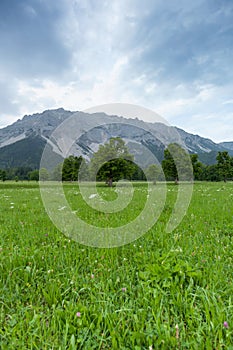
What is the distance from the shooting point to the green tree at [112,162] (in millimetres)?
38469

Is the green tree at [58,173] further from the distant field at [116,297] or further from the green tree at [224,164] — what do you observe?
the distant field at [116,297]

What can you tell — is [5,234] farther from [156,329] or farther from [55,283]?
[156,329]

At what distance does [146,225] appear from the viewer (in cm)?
555

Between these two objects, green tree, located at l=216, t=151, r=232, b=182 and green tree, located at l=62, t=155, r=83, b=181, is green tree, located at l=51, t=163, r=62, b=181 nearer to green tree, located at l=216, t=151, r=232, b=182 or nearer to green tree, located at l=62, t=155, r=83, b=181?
green tree, located at l=62, t=155, r=83, b=181

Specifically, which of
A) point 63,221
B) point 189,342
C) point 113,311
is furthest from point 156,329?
point 63,221

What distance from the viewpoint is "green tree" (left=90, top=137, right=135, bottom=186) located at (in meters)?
38.5

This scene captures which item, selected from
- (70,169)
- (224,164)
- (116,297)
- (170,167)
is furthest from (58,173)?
(116,297)

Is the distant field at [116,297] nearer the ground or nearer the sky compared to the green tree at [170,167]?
nearer the ground

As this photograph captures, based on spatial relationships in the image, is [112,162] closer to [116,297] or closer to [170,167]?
[170,167]

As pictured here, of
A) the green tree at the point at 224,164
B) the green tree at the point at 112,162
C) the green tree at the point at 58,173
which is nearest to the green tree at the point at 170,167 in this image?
the green tree at the point at 112,162

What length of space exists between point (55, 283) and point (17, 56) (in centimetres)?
1491

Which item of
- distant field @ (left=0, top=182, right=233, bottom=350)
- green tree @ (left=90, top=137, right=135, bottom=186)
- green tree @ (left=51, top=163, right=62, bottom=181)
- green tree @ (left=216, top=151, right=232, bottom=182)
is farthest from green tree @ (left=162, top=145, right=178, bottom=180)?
distant field @ (left=0, top=182, right=233, bottom=350)

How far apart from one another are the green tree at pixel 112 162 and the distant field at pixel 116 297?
112ft

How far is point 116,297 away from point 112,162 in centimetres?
3760
